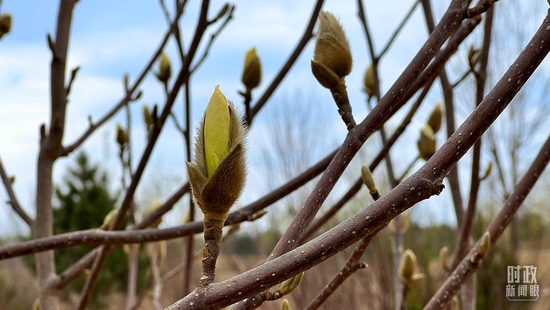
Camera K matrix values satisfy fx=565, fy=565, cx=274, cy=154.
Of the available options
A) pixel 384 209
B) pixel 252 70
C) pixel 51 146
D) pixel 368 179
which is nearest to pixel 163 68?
pixel 51 146

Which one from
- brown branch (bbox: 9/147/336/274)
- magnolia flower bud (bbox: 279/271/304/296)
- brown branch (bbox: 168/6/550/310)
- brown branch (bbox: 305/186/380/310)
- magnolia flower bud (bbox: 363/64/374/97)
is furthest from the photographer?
magnolia flower bud (bbox: 363/64/374/97)

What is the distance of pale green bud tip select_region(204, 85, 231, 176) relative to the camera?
0.93 ft

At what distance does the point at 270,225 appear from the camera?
5660mm

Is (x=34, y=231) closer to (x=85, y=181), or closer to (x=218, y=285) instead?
(x=218, y=285)

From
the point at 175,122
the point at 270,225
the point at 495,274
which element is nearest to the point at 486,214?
the point at 495,274

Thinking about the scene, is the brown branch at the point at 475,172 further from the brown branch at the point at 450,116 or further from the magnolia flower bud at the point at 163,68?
the magnolia flower bud at the point at 163,68

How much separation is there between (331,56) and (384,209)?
0.18 m

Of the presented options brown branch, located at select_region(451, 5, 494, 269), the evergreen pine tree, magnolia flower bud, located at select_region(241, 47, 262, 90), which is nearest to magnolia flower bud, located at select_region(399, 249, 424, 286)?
brown branch, located at select_region(451, 5, 494, 269)

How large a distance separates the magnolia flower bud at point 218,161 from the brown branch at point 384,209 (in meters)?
0.04

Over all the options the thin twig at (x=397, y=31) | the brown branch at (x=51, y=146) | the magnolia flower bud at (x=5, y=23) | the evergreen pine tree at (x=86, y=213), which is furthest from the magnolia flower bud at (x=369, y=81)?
the evergreen pine tree at (x=86, y=213)

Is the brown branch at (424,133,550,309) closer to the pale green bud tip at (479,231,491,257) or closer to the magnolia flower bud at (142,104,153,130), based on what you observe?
the pale green bud tip at (479,231,491,257)

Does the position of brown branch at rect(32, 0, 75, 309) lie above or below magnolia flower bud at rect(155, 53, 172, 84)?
below

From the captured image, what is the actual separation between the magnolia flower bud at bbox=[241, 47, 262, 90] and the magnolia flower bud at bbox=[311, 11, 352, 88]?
0.59 ft

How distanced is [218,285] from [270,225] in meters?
5.43
